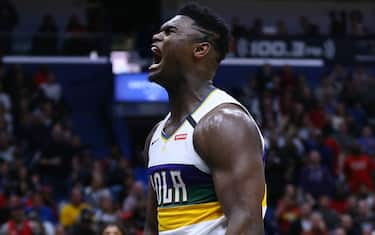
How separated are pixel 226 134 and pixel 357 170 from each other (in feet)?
44.4

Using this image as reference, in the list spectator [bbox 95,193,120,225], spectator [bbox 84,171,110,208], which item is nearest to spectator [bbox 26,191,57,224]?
spectator [bbox 84,171,110,208]

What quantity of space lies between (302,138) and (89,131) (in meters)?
4.34

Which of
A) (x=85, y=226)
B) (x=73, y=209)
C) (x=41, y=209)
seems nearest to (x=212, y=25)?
(x=85, y=226)

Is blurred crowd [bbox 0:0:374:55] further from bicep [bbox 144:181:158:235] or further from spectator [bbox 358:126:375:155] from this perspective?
bicep [bbox 144:181:158:235]

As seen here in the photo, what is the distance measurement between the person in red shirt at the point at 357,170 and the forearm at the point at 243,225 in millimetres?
13347

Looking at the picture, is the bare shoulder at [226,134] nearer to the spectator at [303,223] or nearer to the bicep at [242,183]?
the bicep at [242,183]

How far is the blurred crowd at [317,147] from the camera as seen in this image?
14.6 m

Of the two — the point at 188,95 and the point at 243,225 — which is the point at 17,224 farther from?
the point at 243,225

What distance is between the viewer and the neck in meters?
3.96

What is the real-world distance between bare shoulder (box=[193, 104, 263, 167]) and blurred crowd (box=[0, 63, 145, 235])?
779cm

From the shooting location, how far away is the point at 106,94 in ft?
62.3

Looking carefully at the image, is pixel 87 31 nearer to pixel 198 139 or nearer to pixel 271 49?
pixel 271 49

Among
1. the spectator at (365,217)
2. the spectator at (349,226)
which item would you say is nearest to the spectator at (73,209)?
the spectator at (349,226)

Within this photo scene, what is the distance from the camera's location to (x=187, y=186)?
379 cm
